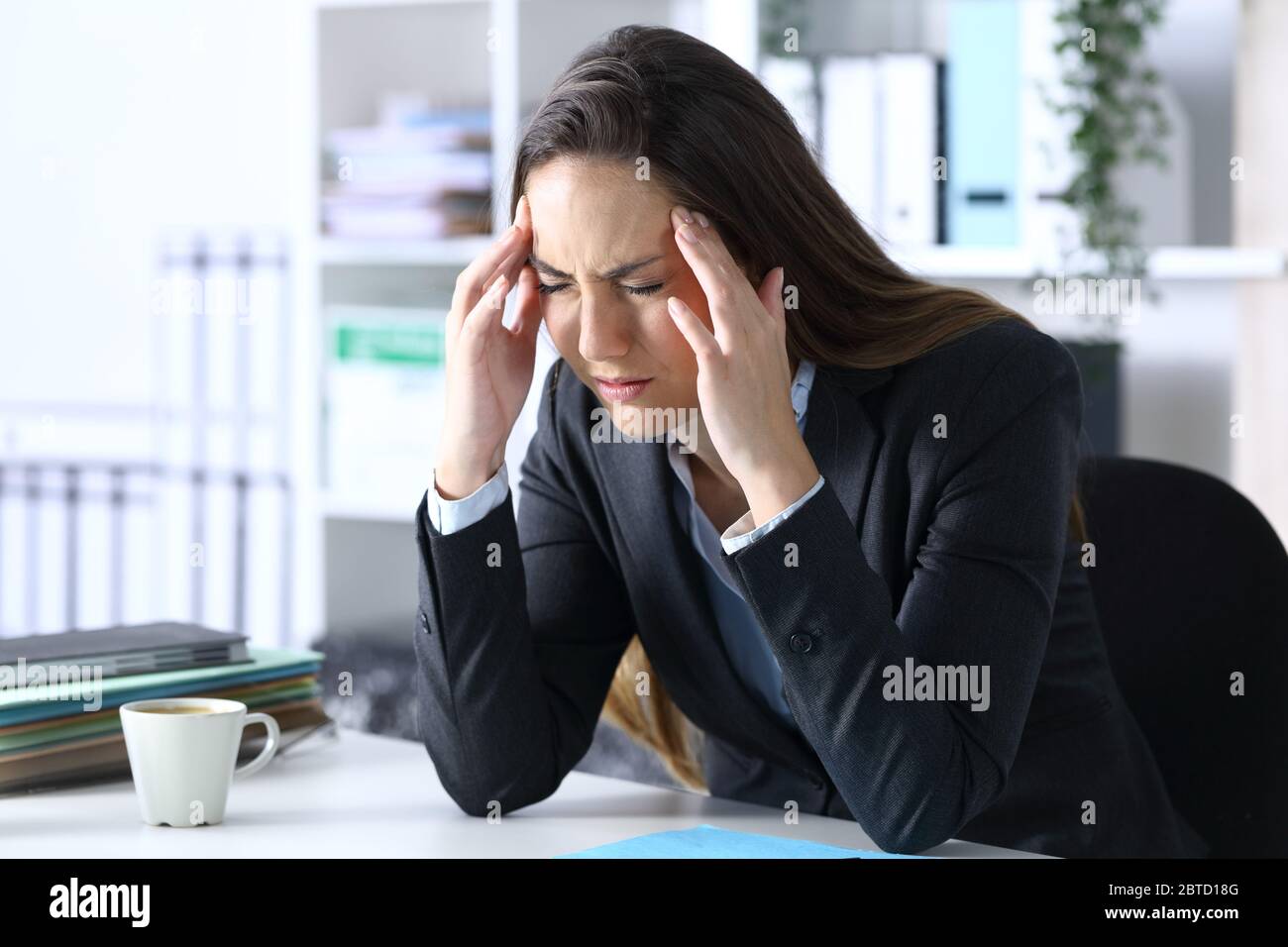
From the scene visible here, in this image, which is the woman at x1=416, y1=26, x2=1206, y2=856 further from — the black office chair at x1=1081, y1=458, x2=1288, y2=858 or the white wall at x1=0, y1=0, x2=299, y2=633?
the white wall at x1=0, y1=0, x2=299, y2=633

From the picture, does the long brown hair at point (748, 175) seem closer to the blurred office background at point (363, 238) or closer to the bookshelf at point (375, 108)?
the blurred office background at point (363, 238)

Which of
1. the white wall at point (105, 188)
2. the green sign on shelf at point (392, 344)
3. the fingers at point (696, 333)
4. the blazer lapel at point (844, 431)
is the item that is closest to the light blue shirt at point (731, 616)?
the blazer lapel at point (844, 431)

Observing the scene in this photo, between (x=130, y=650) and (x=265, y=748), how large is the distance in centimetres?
14

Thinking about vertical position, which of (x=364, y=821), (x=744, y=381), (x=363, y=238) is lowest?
(x=364, y=821)

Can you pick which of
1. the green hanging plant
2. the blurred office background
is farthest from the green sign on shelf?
the green hanging plant

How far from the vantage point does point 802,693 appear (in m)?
1.05

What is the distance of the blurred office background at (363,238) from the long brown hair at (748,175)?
1.04 feet

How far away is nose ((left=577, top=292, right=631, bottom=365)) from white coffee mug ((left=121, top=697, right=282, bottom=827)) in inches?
14.8

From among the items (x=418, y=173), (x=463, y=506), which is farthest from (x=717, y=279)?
(x=418, y=173)

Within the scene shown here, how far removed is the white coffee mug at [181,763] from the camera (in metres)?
1.04

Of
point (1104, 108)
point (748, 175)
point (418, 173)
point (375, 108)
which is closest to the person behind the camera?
point (748, 175)

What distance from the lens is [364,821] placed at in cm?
108

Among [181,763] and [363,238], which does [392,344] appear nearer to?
[363,238]
